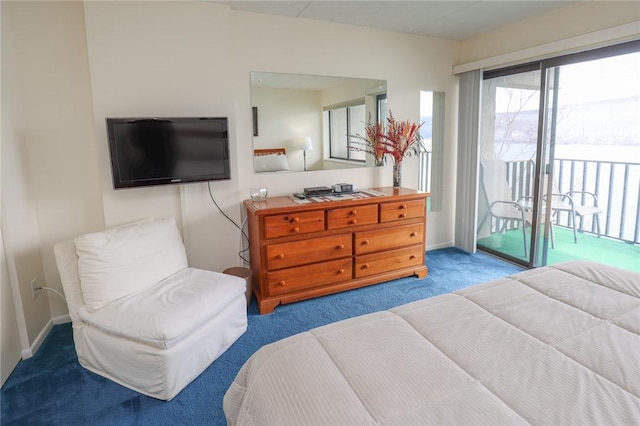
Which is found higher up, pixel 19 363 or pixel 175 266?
pixel 175 266

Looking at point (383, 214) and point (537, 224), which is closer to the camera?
point (383, 214)

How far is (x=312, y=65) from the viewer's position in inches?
132

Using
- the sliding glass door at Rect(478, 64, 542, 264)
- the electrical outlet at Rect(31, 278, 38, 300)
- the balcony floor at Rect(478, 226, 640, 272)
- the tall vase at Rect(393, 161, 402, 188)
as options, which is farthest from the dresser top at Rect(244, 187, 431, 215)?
the electrical outlet at Rect(31, 278, 38, 300)

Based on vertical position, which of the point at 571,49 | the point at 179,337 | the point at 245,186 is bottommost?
the point at 179,337

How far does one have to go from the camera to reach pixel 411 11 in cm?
313

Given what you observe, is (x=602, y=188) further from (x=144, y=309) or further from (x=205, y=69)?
(x=144, y=309)

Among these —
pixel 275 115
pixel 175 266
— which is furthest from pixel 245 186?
pixel 175 266

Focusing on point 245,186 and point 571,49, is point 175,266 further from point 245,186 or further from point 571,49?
point 571,49

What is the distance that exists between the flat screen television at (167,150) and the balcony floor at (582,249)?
3.11 meters

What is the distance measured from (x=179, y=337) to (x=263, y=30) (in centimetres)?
253

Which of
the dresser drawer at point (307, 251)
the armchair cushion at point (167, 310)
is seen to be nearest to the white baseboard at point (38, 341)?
the armchair cushion at point (167, 310)

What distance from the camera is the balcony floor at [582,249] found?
3.59 m

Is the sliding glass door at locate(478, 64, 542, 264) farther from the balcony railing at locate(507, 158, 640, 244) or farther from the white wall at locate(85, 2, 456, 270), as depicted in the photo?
the white wall at locate(85, 2, 456, 270)

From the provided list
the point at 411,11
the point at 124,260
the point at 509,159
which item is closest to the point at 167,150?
the point at 124,260
